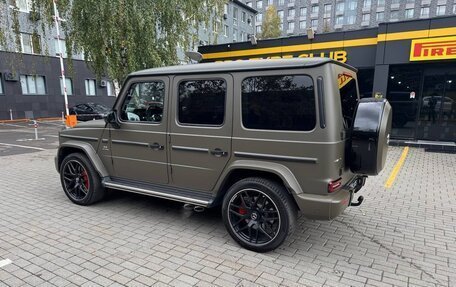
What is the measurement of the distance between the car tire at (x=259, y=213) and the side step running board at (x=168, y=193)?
1.04ft

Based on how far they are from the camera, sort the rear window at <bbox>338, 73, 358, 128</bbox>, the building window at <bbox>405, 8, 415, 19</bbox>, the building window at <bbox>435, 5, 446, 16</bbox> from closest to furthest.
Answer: the rear window at <bbox>338, 73, 358, 128</bbox> → the building window at <bbox>435, 5, 446, 16</bbox> → the building window at <bbox>405, 8, 415, 19</bbox>

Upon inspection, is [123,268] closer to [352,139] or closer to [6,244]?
[6,244]

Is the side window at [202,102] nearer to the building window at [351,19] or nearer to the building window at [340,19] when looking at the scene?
the building window at [351,19]

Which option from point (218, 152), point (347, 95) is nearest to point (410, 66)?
point (347, 95)

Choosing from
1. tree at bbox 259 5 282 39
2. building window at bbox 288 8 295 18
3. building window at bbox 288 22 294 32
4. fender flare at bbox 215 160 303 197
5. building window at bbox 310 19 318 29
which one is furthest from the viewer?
building window at bbox 288 22 294 32

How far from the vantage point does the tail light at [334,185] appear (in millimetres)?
2986

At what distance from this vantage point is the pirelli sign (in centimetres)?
950

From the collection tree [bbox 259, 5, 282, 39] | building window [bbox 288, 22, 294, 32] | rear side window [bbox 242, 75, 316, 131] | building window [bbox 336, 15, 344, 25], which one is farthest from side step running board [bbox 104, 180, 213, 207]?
building window [bbox 288, 22, 294, 32]

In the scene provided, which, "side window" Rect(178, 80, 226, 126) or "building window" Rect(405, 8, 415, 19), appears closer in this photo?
"side window" Rect(178, 80, 226, 126)

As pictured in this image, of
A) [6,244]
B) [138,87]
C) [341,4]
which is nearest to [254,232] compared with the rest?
[138,87]

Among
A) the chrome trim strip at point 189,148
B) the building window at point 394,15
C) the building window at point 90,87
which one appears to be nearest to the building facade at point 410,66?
the chrome trim strip at point 189,148

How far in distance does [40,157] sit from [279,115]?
26.8ft

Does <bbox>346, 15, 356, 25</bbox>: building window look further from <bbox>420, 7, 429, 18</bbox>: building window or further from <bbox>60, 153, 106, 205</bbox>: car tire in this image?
<bbox>60, 153, 106, 205</bbox>: car tire

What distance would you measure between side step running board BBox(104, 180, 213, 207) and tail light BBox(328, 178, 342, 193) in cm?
142
